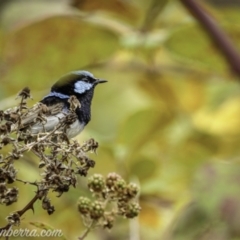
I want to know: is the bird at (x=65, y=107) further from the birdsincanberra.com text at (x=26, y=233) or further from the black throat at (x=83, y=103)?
the birdsincanberra.com text at (x=26, y=233)

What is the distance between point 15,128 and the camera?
98cm

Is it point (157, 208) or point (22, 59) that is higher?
point (22, 59)

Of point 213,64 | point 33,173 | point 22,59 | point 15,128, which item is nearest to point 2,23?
point 22,59

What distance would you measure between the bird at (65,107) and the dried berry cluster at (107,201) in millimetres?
92

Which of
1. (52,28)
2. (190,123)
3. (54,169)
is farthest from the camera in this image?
(190,123)

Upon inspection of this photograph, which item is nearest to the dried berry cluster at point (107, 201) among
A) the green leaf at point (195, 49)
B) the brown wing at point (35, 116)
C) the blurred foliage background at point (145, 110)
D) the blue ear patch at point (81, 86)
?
the brown wing at point (35, 116)

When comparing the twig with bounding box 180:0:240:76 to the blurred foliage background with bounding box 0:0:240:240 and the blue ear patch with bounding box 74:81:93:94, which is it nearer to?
the blurred foliage background with bounding box 0:0:240:240

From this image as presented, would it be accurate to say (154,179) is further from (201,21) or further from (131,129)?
(201,21)

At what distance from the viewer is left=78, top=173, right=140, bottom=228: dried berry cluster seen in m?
1.07

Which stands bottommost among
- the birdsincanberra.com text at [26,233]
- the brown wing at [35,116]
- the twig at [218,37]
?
the birdsincanberra.com text at [26,233]

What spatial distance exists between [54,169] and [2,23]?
1085 mm

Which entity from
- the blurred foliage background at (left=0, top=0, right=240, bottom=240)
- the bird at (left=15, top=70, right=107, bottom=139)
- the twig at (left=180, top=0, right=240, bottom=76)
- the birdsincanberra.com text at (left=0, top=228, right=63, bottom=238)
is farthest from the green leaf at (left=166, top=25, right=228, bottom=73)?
the birdsincanberra.com text at (left=0, top=228, right=63, bottom=238)

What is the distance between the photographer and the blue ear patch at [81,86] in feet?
4.15

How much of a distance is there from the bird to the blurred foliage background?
0.34 metres
